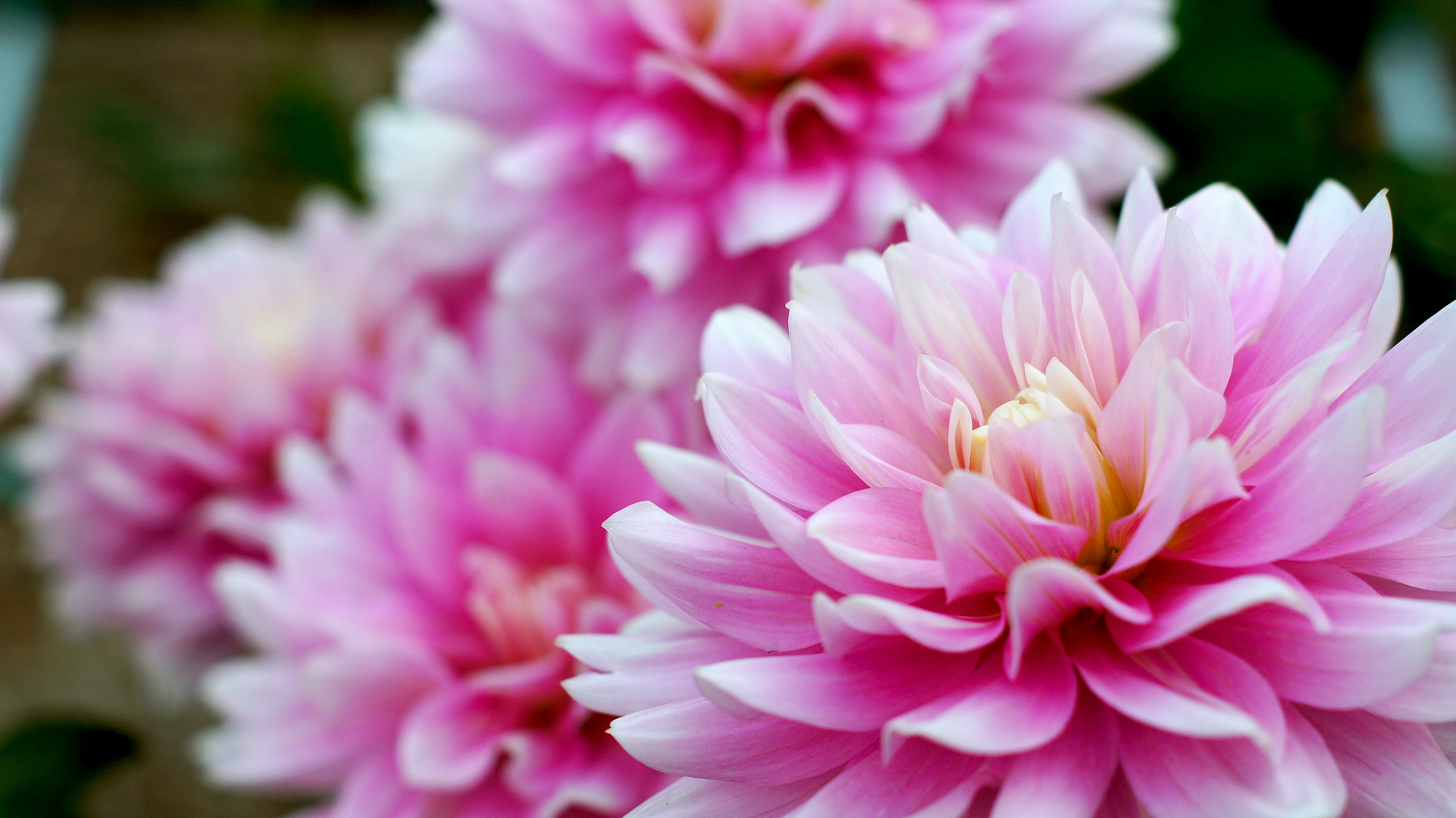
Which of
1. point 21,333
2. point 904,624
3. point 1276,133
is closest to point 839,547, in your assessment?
point 904,624

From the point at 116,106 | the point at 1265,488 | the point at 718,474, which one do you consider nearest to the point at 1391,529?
the point at 1265,488

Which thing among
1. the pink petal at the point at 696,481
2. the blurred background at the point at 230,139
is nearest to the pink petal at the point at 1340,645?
the pink petal at the point at 696,481

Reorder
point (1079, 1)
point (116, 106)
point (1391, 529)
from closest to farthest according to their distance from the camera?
point (1391, 529) < point (1079, 1) < point (116, 106)

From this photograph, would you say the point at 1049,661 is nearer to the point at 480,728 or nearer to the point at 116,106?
the point at 480,728

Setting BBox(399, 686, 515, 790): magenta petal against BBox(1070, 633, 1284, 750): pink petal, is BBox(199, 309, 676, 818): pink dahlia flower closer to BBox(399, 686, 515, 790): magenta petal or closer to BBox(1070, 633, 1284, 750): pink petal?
BBox(399, 686, 515, 790): magenta petal

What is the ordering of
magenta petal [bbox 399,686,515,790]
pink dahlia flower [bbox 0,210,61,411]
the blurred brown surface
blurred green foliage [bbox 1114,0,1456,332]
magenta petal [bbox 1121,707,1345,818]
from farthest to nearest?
the blurred brown surface
blurred green foliage [bbox 1114,0,1456,332]
pink dahlia flower [bbox 0,210,61,411]
magenta petal [bbox 399,686,515,790]
magenta petal [bbox 1121,707,1345,818]

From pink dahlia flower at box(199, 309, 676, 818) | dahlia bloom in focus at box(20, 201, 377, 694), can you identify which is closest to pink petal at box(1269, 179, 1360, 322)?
pink dahlia flower at box(199, 309, 676, 818)
